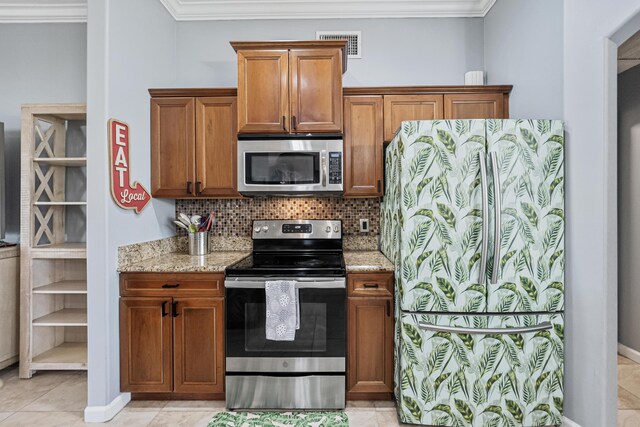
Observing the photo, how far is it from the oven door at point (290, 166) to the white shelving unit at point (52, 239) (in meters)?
1.29

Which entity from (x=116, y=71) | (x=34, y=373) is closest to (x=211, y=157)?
(x=116, y=71)

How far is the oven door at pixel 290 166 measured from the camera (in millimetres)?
2596

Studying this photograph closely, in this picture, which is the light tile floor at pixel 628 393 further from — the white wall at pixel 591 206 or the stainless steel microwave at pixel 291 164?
the stainless steel microwave at pixel 291 164

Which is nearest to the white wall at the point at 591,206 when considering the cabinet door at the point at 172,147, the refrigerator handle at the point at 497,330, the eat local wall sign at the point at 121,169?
the refrigerator handle at the point at 497,330

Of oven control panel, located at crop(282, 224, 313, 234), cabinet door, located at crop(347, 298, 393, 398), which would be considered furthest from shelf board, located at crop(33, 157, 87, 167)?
cabinet door, located at crop(347, 298, 393, 398)

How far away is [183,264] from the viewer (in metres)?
2.40

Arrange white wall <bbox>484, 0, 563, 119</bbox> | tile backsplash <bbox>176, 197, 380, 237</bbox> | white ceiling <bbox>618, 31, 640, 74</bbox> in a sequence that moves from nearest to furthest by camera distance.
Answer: white wall <bbox>484, 0, 563, 119</bbox>, white ceiling <bbox>618, 31, 640, 74</bbox>, tile backsplash <bbox>176, 197, 380, 237</bbox>

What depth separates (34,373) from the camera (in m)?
2.75

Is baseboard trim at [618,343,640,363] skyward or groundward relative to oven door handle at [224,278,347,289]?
groundward

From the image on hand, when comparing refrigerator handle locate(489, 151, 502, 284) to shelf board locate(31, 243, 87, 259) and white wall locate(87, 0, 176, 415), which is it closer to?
white wall locate(87, 0, 176, 415)

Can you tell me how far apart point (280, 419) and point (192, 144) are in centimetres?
207

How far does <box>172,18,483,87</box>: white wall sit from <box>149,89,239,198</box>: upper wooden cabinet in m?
0.50

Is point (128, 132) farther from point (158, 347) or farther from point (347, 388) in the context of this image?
point (347, 388)

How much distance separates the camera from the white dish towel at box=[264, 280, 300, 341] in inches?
86.7
